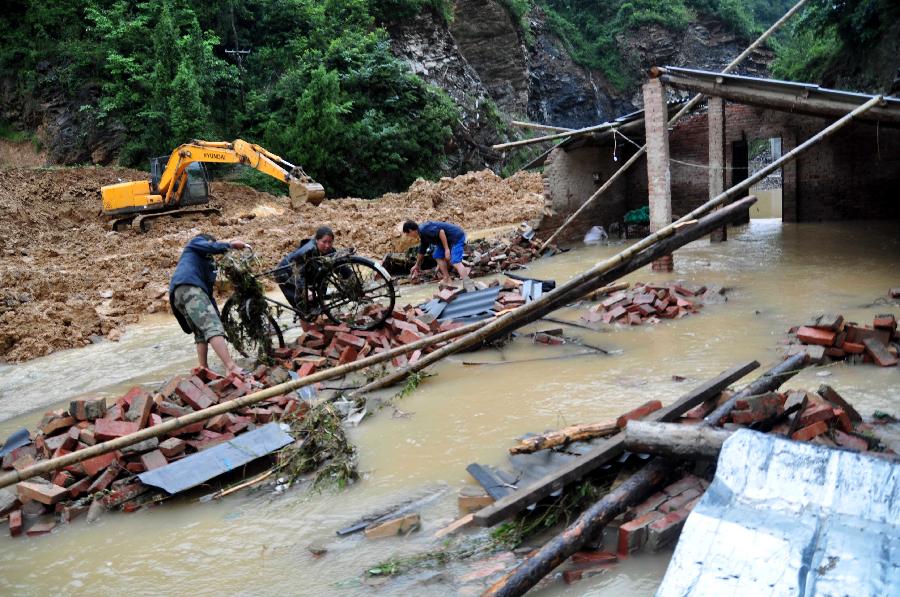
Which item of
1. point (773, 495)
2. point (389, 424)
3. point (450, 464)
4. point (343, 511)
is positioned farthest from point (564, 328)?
point (773, 495)

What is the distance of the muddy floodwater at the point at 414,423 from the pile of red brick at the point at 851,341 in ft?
0.53

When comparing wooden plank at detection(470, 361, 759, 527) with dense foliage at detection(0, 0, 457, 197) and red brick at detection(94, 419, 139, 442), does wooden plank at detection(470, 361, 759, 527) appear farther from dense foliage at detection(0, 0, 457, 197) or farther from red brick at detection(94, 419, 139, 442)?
dense foliage at detection(0, 0, 457, 197)

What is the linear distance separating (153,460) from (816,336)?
602cm

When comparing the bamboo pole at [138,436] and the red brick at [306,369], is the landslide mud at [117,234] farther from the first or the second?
the bamboo pole at [138,436]

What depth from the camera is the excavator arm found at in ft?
54.3

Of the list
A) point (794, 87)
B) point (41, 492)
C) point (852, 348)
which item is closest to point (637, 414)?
point (852, 348)

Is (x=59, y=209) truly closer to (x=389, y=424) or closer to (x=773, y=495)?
(x=389, y=424)

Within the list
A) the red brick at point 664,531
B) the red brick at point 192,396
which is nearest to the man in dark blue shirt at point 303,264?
the red brick at point 192,396

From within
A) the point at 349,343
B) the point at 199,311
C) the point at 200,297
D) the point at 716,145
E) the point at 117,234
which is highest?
the point at 716,145

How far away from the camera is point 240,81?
2662 cm

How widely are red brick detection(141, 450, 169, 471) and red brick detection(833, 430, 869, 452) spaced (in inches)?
185

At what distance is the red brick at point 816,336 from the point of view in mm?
6570

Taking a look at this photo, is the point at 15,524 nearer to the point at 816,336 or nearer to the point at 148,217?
the point at 816,336

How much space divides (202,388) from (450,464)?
266cm
